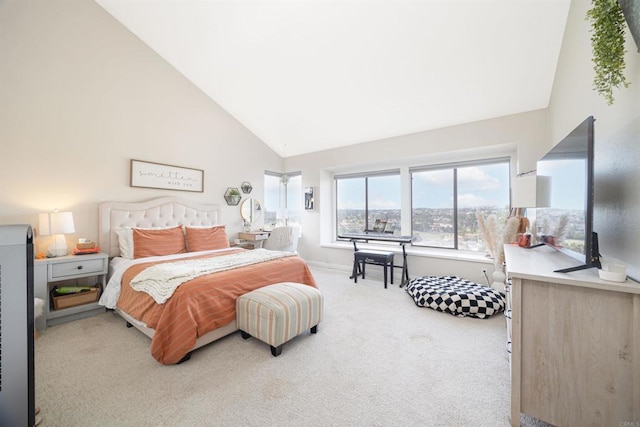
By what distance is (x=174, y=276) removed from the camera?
2074 millimetres

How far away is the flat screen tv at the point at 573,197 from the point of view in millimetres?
1244

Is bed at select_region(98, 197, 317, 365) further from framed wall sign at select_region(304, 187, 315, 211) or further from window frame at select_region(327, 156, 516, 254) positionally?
window frame at select_region(327, 156, 516, 254)

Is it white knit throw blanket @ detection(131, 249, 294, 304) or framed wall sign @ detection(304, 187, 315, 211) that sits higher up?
framed wall sign @ detection(304, 187, 315, 211)

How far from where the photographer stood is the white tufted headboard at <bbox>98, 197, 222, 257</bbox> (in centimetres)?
317

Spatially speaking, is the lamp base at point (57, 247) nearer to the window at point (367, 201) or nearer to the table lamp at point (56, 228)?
the table lamp at point (56, 228)

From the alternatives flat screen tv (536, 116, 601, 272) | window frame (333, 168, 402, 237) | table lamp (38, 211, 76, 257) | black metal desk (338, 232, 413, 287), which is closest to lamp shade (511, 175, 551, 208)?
flat screen tv (536, 116, 601, 272)

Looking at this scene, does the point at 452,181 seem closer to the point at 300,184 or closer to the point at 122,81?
the point at 300,184

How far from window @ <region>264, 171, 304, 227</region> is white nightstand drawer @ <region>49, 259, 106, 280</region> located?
290cm

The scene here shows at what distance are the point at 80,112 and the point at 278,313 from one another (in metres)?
3.40

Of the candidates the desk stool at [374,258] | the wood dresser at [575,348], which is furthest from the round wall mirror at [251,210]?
the wood dresser at [575,348]

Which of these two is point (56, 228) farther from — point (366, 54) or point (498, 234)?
point (498, 234)

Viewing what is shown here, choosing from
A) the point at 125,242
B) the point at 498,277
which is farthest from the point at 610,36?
the point at 125,242

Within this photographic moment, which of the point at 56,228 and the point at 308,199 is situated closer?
the point at 56,228

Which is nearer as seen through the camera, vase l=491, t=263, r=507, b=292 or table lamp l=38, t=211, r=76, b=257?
table lamp l=38, t=211, r=76, b=257
